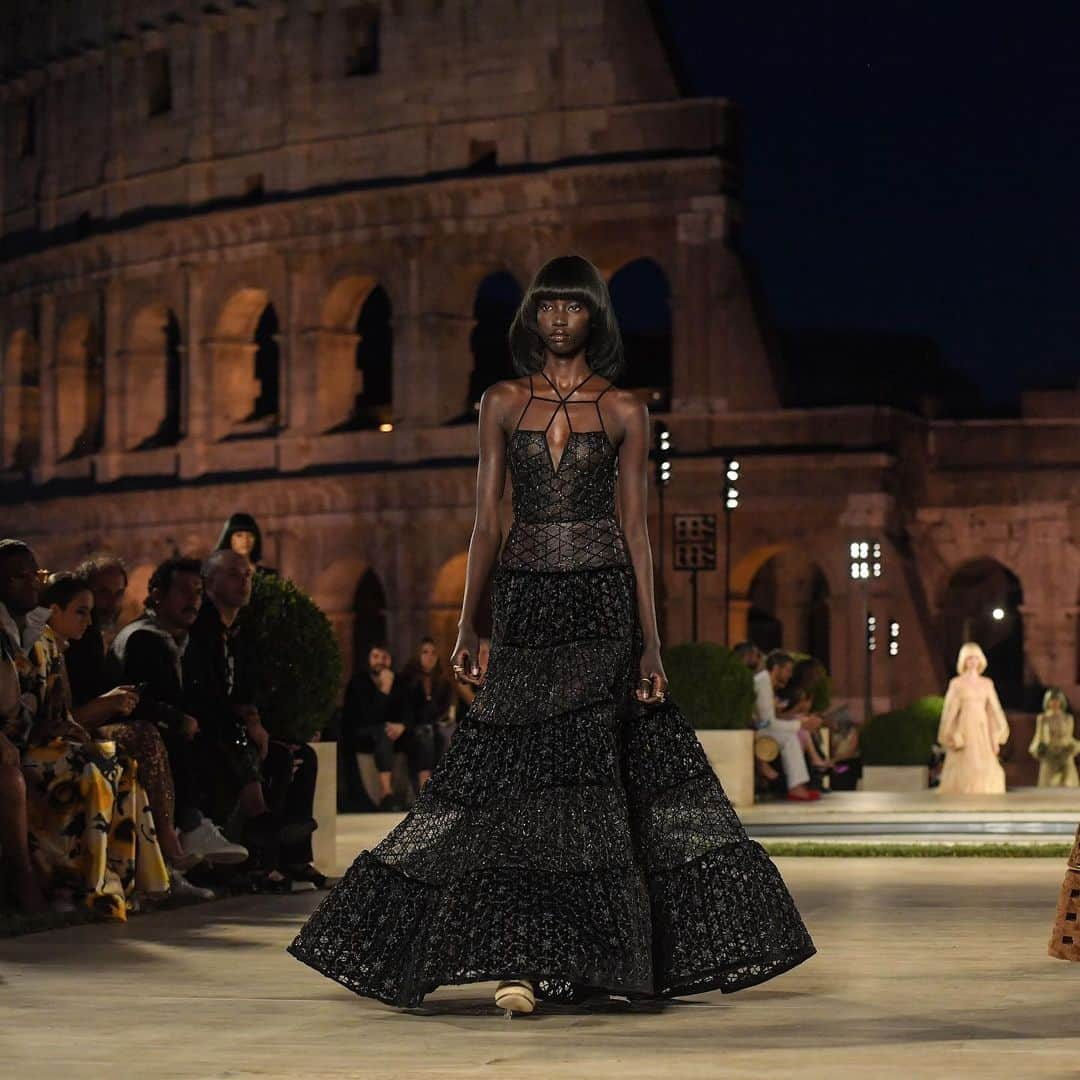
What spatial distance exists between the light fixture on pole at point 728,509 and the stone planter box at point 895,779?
24.3 ft

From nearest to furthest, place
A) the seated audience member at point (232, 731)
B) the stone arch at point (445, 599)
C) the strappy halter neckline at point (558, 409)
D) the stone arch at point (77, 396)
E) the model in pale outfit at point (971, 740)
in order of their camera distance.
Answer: the strappy halter neckline at point (558, 409) < the seated audience member at point (232, 731) < the model in pale outfit at point (971, 740) < the stone arch at point (445, 599) < the stone arch at point (77, 396)

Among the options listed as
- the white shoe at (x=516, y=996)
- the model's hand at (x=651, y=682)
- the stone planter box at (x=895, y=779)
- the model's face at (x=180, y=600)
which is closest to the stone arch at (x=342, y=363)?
the stone planter box at (x=895, y=779)

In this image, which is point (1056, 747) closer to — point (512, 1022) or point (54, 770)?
point (54, 770)

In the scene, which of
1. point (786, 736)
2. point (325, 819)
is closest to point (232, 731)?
point (325, 819)

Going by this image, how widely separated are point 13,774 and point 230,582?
6.78 ft

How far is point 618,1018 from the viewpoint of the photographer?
22.4 feet

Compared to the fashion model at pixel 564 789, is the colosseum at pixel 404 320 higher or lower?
higher

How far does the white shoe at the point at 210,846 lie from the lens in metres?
10.9

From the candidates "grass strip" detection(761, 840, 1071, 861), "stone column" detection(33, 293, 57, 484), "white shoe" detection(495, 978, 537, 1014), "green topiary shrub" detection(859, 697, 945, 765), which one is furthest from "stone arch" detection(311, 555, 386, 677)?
"white shoe" detection(495, 978, 537, 1014)

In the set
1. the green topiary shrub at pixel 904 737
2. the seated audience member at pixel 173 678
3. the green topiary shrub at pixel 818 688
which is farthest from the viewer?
the green topiary shrub at pixel 904 737

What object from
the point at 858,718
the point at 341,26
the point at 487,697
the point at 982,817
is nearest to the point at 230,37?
the point at 341,26

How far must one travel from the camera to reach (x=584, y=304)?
7.29 meters

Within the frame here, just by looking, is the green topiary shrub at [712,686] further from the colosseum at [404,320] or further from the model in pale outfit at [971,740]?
the colosseum at [404,320]

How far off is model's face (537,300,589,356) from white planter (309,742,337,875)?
5912 millimetres
